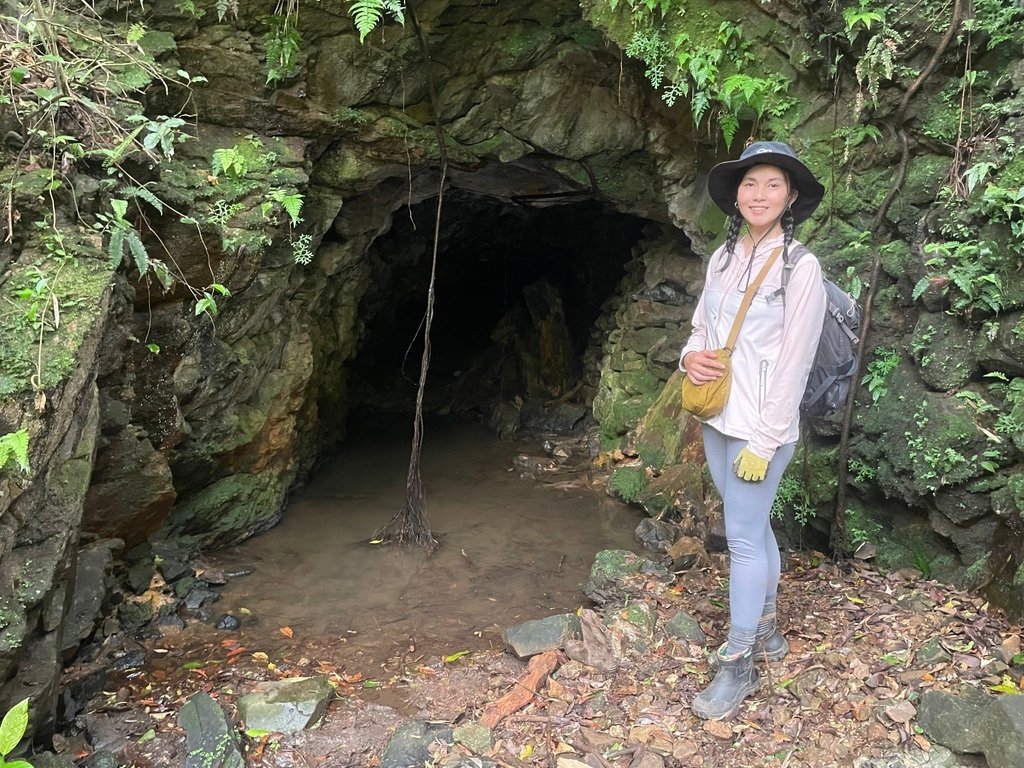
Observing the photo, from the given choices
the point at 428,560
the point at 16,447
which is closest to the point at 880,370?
the point at 428,560

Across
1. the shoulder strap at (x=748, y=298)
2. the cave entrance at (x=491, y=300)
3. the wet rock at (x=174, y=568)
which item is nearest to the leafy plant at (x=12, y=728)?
the wet rock at (x=174, y=568)

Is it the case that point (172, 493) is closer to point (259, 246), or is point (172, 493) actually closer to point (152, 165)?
point (259, 246)

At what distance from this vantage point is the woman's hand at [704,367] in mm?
2732

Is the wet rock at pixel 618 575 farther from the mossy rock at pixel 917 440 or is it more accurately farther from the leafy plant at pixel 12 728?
the leafy plant at pixel 12 728

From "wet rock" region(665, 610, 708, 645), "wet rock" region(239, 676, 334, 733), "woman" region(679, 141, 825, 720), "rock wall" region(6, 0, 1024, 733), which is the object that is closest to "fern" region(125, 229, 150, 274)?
"rock wall" region(6, 0, 1024, 733)

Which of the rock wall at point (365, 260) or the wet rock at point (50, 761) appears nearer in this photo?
the wet rock at point (50, 761)

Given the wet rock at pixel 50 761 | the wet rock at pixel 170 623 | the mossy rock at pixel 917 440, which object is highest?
→ the mossy rock at pixel 917 440

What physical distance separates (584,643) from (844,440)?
202 cm

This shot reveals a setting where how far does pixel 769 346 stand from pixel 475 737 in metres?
2.23

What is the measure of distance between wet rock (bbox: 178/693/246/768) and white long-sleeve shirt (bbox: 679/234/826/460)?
271cm

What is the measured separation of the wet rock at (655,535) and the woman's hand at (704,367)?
9.71 ft

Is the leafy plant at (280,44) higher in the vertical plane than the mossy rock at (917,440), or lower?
higher

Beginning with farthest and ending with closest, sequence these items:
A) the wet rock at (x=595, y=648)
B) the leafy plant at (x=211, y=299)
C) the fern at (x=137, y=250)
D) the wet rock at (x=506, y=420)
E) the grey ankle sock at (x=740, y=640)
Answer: the wet rock at (x=506, y=420), the leafy plant at (x=211, y=299), the fern at (x=137, y=250), the wet rock at (x=595, y=648), the grey ankle sock at (x=740, y=640)

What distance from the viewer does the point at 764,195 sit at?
261 centimetres
